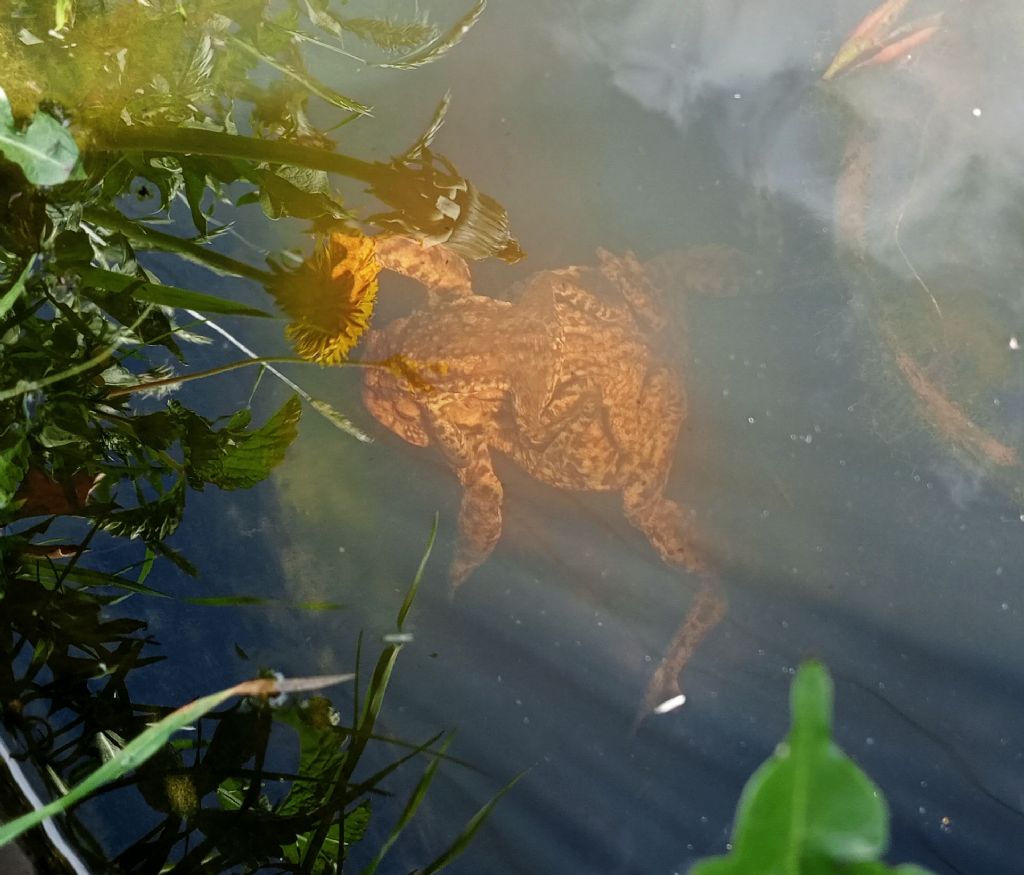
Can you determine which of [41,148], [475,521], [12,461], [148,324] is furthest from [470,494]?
[41,148]

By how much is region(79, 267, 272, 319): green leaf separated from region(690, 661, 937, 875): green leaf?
0.65 metres

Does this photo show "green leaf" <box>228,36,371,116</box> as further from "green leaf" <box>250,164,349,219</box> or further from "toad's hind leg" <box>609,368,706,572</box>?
"toad's hind leg" <box>609,368,706,572</box>

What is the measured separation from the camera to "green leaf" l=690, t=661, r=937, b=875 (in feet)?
0.86

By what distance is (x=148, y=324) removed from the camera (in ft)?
2.76

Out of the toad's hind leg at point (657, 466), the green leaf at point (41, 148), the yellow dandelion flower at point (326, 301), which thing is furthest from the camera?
the toad's hind leg at point (657, 466)

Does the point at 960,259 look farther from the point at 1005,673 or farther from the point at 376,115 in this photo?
the point at 376,115

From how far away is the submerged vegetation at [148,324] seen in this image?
26.1 inches

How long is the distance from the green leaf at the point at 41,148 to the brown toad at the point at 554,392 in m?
0.87

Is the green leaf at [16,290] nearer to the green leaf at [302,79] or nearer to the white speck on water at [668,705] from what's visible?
the green leaf at [302,79]

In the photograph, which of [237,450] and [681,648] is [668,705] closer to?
[681,648]

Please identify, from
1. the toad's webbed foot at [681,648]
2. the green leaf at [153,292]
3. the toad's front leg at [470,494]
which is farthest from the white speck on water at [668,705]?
the green leaf at [153,292]

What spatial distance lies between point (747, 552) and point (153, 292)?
1157mm

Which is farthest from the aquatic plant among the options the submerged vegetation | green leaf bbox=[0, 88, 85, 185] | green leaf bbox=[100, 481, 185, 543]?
green leaf bbox=[0, 88, 85, 185]

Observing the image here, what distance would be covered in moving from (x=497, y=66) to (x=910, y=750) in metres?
1.53
